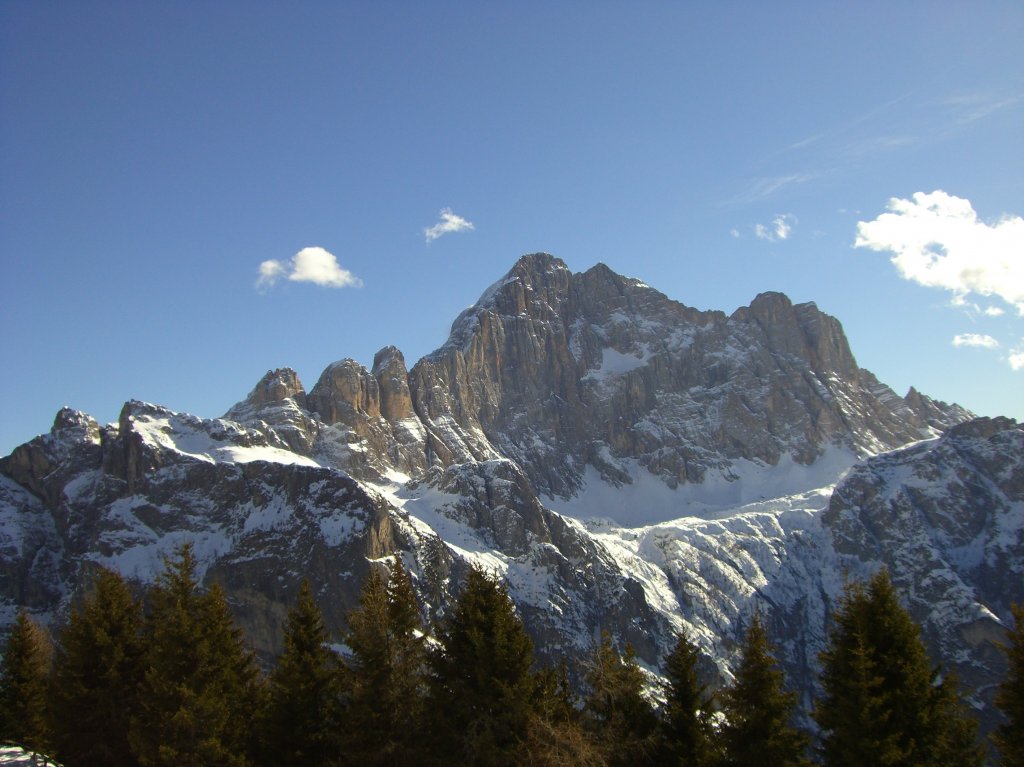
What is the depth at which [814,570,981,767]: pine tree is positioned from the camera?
29.3m

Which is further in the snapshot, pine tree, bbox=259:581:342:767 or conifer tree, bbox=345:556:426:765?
pine tree, bbox=259:581:342:767

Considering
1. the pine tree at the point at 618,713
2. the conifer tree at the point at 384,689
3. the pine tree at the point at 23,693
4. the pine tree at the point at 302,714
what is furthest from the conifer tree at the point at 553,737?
the pine tree at the point at 23,693

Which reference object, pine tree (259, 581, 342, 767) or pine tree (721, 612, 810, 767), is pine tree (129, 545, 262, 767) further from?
pine tree (721, 612, 810, 767)

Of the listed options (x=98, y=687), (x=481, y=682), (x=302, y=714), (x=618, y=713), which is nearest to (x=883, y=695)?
(x=618, y=713)

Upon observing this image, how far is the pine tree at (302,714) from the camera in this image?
33688 millimetres

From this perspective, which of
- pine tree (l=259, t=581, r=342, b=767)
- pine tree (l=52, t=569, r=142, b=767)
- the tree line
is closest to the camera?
the tree line

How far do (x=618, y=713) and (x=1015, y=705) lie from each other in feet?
44.4

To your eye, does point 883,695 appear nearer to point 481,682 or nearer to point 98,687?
point 481,682

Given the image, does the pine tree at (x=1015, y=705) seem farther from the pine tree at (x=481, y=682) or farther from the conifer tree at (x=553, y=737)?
the pine tree at (x=481, y=682)

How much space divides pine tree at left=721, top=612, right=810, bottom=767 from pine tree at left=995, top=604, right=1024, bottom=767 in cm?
647

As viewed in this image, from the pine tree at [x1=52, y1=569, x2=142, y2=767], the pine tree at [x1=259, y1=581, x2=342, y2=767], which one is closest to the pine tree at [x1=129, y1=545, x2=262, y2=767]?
the pine tree at [x1=52, y1=569, x2=142, y2=767]

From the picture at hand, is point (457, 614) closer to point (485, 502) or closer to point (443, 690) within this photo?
point (443, 690)

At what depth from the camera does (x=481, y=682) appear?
31.1 metres

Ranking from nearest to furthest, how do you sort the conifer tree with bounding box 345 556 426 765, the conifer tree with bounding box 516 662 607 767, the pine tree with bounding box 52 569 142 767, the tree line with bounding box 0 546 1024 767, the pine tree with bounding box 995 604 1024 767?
1. the conifer tree with bounding box 516 662 607 767
2. the pine tree with bounding box 995 604 1024 767
3. the tree line with bounding box 0 546 1024 767
4. the conifer tree with bounding box 345 556 426 765
5. the pine tree with bounding box 52 569 142 767
